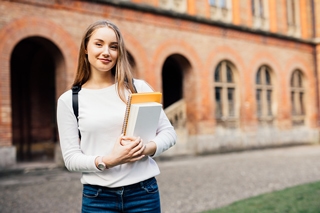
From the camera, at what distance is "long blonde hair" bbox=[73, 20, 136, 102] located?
5.70 ft

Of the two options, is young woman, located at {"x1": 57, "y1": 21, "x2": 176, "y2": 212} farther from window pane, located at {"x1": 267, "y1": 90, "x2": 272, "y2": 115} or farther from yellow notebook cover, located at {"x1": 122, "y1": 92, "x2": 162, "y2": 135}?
window pane, located at {"x1": 267, "y1": 90, "x2": 272, "y2": 115}

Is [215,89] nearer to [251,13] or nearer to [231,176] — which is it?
[251,13]

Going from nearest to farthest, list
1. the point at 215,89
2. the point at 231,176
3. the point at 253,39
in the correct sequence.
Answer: the point at 231,176
the point at 215,89
the point at 253,39

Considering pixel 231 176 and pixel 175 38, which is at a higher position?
pixel 175 38

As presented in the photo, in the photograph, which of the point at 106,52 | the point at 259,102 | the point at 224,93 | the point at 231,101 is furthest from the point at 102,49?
the point at 259,102

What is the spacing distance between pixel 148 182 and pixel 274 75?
16.7 metres

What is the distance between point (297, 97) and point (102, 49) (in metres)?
18.7

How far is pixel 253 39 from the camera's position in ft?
53.5

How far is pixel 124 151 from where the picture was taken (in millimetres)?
1572

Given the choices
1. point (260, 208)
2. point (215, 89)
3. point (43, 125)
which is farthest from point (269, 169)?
point (43, 125)

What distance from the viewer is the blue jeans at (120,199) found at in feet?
5.55

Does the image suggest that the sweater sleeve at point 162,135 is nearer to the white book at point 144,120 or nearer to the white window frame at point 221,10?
the white book at point 144,120

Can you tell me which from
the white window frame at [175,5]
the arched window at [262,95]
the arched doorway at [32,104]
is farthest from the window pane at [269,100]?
the arched doorway at [32,104]

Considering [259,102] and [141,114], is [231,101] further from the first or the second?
[141,114]
